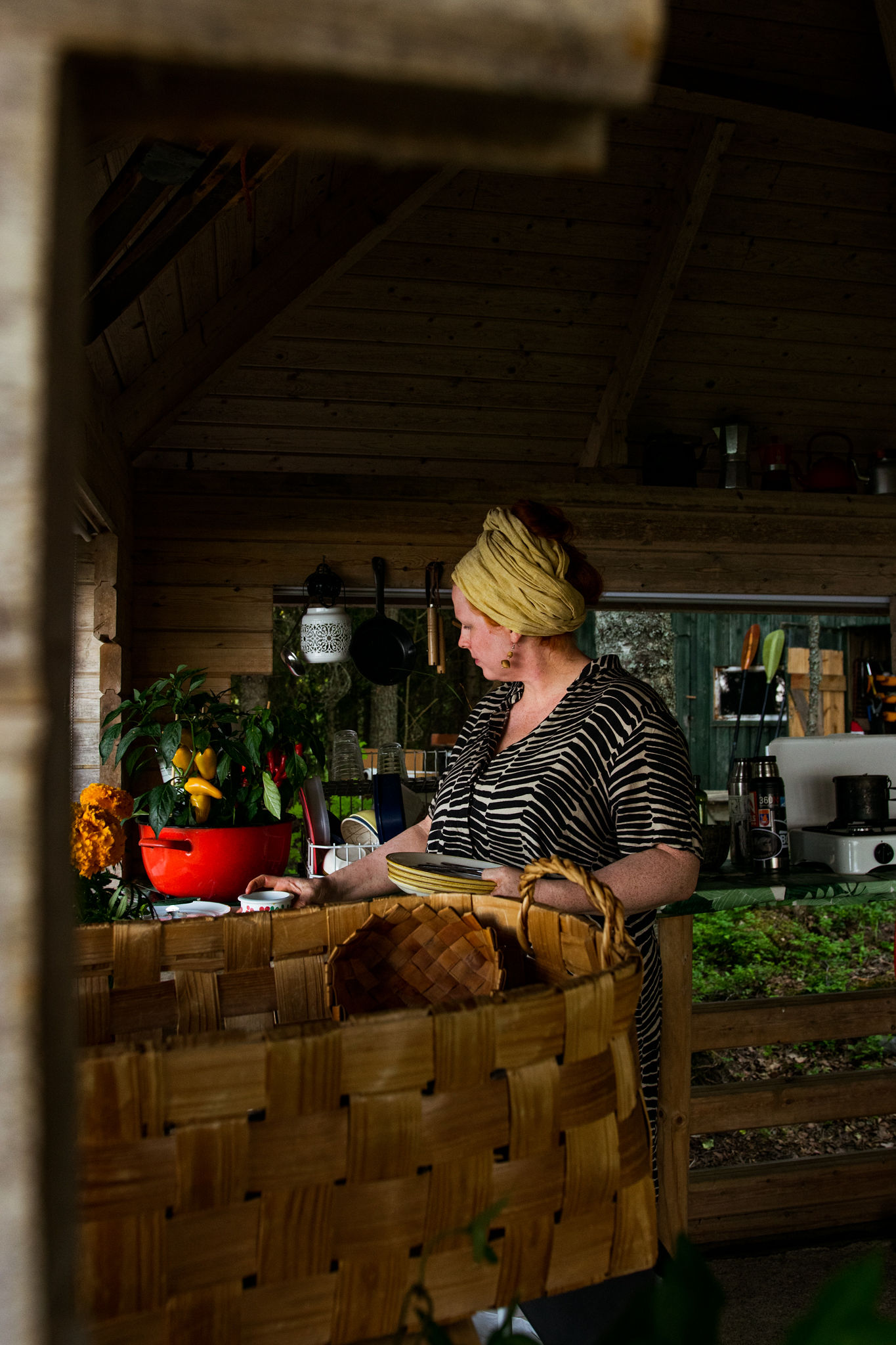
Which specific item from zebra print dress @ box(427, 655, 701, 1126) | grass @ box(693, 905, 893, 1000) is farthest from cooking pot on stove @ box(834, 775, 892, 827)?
grass @ box(693, 905, 893, 1000)

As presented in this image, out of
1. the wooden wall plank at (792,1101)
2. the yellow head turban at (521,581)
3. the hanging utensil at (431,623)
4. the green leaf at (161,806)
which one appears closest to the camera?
the yellow head turban at (521,581)

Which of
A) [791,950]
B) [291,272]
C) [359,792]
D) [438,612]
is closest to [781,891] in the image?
[359,792]

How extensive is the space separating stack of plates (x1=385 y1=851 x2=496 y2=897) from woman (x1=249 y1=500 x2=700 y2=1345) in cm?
22

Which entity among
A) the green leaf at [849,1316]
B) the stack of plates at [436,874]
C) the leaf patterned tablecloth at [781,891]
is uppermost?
the stack of plates at [436,874]

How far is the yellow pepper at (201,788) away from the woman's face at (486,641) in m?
0.57

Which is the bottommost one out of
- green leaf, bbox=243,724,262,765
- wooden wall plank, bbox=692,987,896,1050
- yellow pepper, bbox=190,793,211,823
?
wooden wall plank, bbox=692,987,896,1050

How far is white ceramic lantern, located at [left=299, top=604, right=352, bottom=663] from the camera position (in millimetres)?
4211

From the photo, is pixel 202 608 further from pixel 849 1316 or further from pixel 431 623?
pixel 849 1316

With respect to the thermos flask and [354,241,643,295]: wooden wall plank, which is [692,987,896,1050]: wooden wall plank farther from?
[354,241,643,295]: wooden wall plank

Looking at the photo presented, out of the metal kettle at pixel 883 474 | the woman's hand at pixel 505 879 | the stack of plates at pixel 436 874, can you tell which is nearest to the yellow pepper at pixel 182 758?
the stack of plates at pixel 436 874

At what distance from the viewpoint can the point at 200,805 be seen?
6.75ft

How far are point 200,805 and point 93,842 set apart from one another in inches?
13.1

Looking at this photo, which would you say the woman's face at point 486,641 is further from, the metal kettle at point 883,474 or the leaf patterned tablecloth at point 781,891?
the metal kettle at point 883,474

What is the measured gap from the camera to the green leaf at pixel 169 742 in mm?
2062
